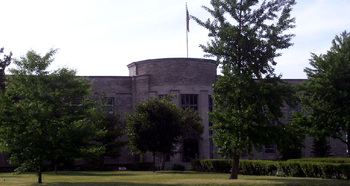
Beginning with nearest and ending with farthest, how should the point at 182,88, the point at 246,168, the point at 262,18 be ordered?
the point at 262,18 → the point at 246,168 → the point at 182,88

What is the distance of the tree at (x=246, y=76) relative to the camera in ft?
67.3

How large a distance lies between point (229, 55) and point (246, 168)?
10.8 meters

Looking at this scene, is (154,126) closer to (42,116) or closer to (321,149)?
(42,116)

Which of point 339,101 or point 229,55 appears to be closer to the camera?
point 229,55

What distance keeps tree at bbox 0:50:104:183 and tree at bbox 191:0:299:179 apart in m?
7.15

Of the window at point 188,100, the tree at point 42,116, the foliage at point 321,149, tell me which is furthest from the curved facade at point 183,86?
the tree at point 42,116

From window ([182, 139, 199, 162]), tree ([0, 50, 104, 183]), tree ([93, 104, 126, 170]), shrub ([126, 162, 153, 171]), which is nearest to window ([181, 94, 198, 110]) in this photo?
window ([182, 139, 199, 162])

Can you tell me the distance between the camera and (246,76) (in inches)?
819

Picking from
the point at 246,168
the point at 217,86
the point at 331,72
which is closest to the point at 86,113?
the point at 217,86

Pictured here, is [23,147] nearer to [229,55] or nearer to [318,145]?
[229,55]

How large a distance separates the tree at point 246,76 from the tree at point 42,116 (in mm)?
7153

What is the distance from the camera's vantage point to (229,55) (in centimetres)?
2122

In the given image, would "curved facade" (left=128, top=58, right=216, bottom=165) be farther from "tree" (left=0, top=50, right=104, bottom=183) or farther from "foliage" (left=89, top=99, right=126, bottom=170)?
"tree" (left=0, top=50, right=104, bottom=183)

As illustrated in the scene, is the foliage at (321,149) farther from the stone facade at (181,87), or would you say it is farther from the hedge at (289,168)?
the hedge at (289,168)
